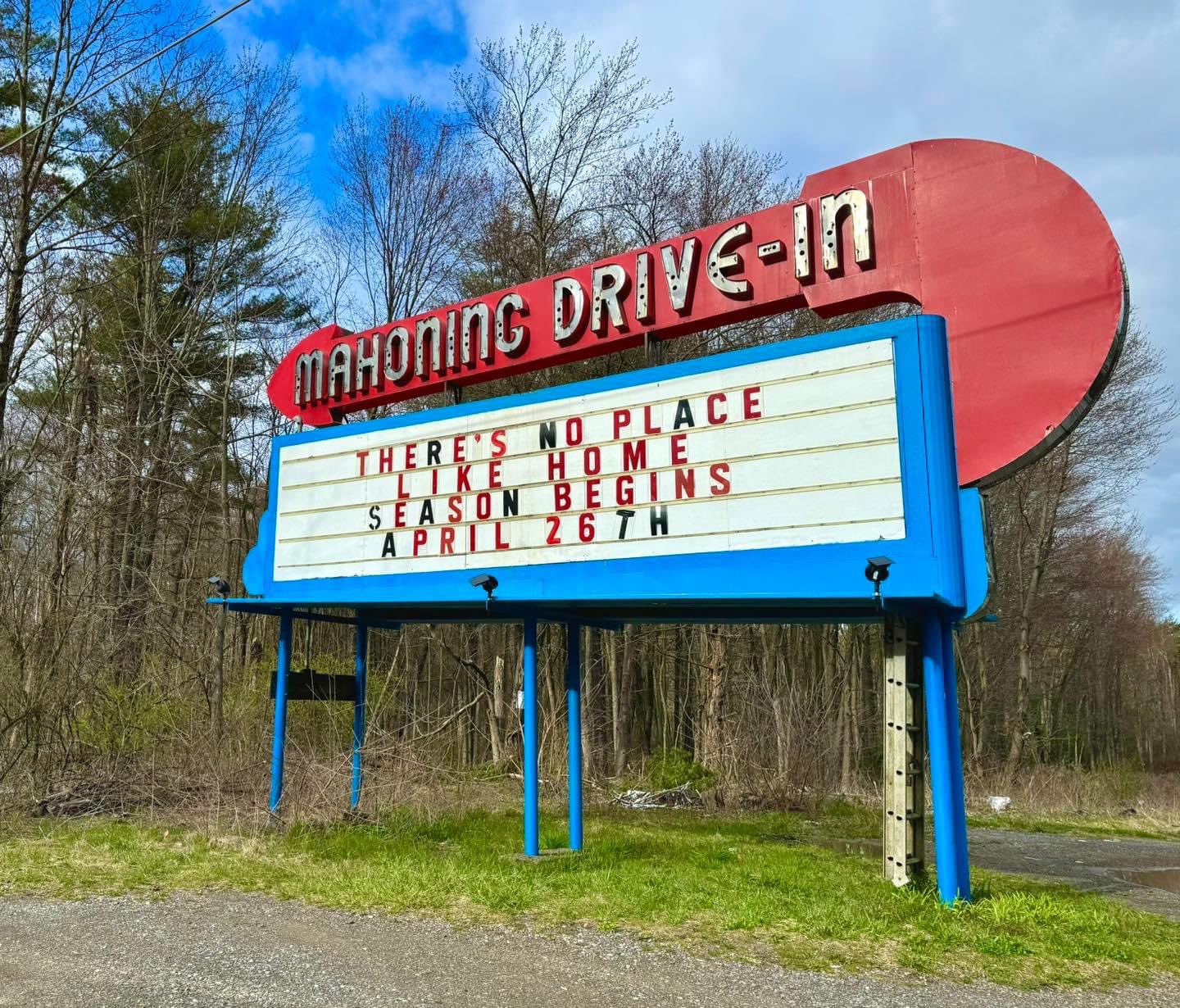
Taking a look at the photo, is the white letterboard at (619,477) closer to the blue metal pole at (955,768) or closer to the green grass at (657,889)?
the blue metal pole at (955,768)

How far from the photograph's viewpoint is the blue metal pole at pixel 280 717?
1052cm

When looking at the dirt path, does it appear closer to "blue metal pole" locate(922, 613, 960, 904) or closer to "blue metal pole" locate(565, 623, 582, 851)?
"blue metal pole" locate(922, 613, 960, 904)

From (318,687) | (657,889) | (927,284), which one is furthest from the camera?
(318,687)

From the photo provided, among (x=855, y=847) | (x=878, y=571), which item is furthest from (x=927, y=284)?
(x=855, y=847)

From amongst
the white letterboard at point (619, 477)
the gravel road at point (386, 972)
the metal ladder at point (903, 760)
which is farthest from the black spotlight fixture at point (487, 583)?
the metal ladder at point (903, 760)

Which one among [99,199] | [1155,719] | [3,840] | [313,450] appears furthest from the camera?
[1155,719]

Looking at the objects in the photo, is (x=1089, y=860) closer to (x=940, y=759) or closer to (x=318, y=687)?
(x=940, y=759)

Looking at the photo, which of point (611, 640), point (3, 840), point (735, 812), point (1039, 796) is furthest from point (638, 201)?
point (3, 840)

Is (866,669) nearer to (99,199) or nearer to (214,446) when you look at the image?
(214,446)

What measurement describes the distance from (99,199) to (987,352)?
2055cm

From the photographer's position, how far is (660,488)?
26.9 feet

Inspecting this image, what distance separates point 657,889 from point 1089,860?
6924 mm

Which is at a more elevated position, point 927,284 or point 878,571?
point 927,284

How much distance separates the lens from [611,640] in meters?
22.2
